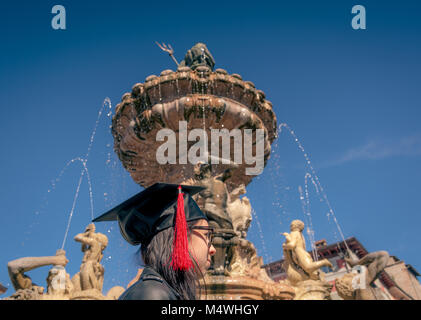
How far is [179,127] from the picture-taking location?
28.0ft

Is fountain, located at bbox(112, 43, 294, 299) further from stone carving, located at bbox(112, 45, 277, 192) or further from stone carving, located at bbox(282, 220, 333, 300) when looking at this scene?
stone carving, located at bbox(282, 220, 333, 300)

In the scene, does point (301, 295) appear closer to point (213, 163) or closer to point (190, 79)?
point (213, 163)

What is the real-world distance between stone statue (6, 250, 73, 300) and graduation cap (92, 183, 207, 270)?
4.73 meters

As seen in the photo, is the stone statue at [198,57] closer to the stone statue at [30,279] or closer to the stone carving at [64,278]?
the stone carving at [64,278]

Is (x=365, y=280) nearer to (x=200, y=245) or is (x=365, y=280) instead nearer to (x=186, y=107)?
(x=186, y=107)

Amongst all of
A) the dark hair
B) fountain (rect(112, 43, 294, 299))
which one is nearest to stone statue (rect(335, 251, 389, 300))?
fountain (rect(112, 43, 294, 299))

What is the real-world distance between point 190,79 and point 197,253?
670 centimetres

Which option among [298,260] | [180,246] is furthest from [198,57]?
[180,246]

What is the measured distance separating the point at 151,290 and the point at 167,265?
11.0 inches

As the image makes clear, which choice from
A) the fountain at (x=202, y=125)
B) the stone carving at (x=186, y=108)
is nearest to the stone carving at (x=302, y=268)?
the fountain at (x=202, y=125)

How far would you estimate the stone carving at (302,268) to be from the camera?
687 centimetres

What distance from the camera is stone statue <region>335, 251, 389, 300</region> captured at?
249 inches

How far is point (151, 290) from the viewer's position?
1.51 m
